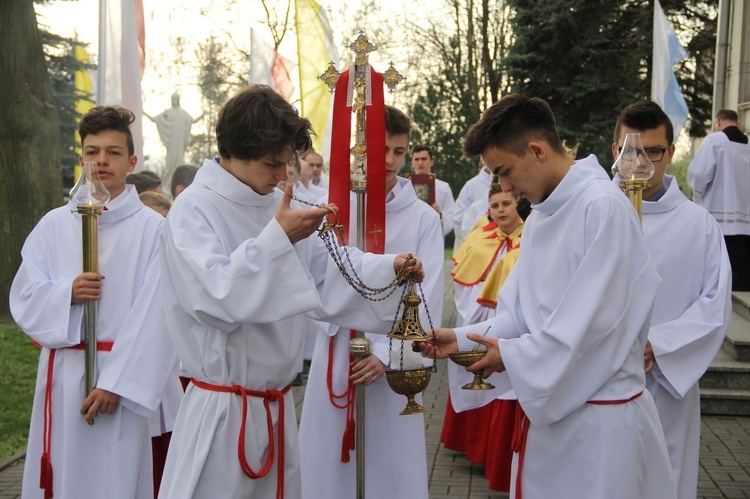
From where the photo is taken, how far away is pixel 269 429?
3.38 m

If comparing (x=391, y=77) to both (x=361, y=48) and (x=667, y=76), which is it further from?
(x=667, y=76)

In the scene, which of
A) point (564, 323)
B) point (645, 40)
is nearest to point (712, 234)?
point (564, 323)

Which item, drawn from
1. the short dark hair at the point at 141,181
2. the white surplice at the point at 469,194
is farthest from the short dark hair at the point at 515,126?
the white surplice at the point at 469,194

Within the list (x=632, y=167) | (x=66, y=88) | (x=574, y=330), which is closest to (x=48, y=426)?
(x=574, y=330)

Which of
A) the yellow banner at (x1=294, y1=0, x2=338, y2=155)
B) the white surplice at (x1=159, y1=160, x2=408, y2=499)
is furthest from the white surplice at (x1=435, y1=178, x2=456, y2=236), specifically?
the white surplice at (x1=159, y1=160, x2=408, y2=499)

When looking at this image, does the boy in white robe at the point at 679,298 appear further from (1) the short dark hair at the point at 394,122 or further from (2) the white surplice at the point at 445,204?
(2) the white surplice at the point at 445,204

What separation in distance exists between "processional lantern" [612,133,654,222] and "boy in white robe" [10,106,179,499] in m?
2.20

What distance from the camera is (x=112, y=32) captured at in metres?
7.71

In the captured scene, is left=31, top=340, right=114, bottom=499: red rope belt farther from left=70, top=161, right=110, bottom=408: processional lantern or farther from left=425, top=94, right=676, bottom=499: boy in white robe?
left=425, top=94, right=676, bottom=499: boy in white robe

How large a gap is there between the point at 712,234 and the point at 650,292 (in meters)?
1.40

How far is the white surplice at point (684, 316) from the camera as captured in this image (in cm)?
416

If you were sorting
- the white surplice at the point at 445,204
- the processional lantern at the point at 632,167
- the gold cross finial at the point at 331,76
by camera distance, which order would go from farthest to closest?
the white surplice at the point at 445,204
the gold cross finial at the point at 331,76
the processional lantern at the point at 632,167

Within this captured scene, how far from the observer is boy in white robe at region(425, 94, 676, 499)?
10.0 feet

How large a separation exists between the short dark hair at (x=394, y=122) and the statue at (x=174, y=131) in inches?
389
